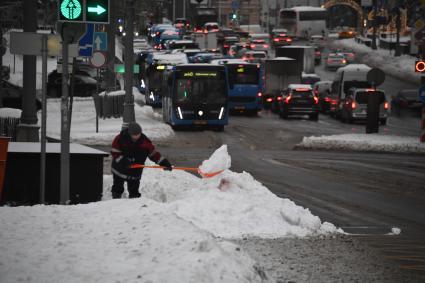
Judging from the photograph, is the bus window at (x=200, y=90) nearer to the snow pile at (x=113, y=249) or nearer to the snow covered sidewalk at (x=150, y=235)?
the snow covered sidewalk at (x=150, y=235)

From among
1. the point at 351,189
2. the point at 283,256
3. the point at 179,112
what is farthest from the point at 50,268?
the point at 179,112

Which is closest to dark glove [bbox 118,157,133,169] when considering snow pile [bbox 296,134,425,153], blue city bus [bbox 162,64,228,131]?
snow pile [bbox 296,134,425,153]

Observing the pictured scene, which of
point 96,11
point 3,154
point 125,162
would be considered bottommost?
point 125,162

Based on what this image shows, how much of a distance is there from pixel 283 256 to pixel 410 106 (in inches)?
1712

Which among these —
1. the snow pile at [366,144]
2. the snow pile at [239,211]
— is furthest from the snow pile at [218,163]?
the snow pile at [366,144]

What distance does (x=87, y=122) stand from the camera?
39906 millimetres

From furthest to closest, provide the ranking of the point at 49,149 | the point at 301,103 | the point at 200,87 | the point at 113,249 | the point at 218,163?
1. the point at 301,103
2. the point at 200,87
3. the point at 218,163
4. the point at 49,149
5. the point at 113,249

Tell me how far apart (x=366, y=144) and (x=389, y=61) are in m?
59.2

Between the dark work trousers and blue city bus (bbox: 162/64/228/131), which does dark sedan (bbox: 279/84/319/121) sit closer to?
blue city bus (bbox: 162/64/228/131)

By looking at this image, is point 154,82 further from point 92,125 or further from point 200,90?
point 92,125

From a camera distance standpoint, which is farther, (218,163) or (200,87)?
(200,87)

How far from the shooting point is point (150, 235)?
34.0 ft

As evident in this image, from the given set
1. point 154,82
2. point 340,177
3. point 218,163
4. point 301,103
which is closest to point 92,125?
point 301,103

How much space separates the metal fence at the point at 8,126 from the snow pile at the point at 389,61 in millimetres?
54893
